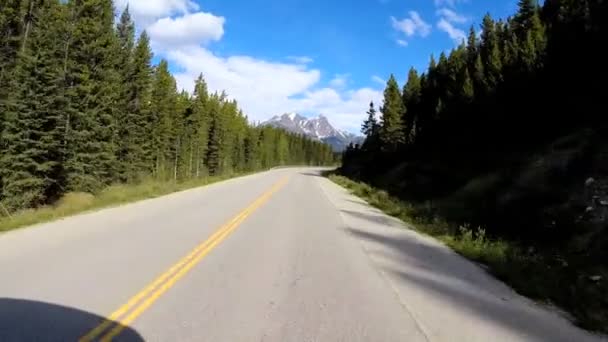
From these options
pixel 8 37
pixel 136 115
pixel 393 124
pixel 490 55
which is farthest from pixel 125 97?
pixel 393 124

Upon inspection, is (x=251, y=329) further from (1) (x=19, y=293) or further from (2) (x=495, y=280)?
(2) (x=495, y=280)

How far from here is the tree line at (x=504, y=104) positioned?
3106 cm

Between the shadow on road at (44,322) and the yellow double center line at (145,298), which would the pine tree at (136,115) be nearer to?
the yellow double center line at (145,298)

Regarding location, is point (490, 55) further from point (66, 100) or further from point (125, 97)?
point (66, 100)

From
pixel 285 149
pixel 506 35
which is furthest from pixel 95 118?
pixel 285 149

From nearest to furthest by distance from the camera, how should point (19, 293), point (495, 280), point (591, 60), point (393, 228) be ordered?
point (19, 293), point (495, 280), point (393, 228), point (591, 60)

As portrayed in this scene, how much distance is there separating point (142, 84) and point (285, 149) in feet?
406

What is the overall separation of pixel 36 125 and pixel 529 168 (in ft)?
81.9

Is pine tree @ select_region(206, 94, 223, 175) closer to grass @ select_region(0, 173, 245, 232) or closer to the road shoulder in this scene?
grass @ select_region(0, 173, 245, 232)

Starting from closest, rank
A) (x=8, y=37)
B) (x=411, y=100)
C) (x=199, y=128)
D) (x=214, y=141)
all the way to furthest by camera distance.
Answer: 1. (x=8, y=37)
2. (x=199, y=128)
3. (x=214, y=141)
4. (x=411, y=100)

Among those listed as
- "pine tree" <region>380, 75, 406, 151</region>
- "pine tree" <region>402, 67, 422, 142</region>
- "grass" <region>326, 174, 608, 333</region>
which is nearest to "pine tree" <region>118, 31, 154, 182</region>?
"grass" <region>326, 174, 608, 333</region>

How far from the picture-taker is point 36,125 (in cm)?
2470

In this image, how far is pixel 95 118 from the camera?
29.7m

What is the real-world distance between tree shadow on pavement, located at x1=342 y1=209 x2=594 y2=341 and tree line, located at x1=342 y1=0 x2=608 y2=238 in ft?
31.6
